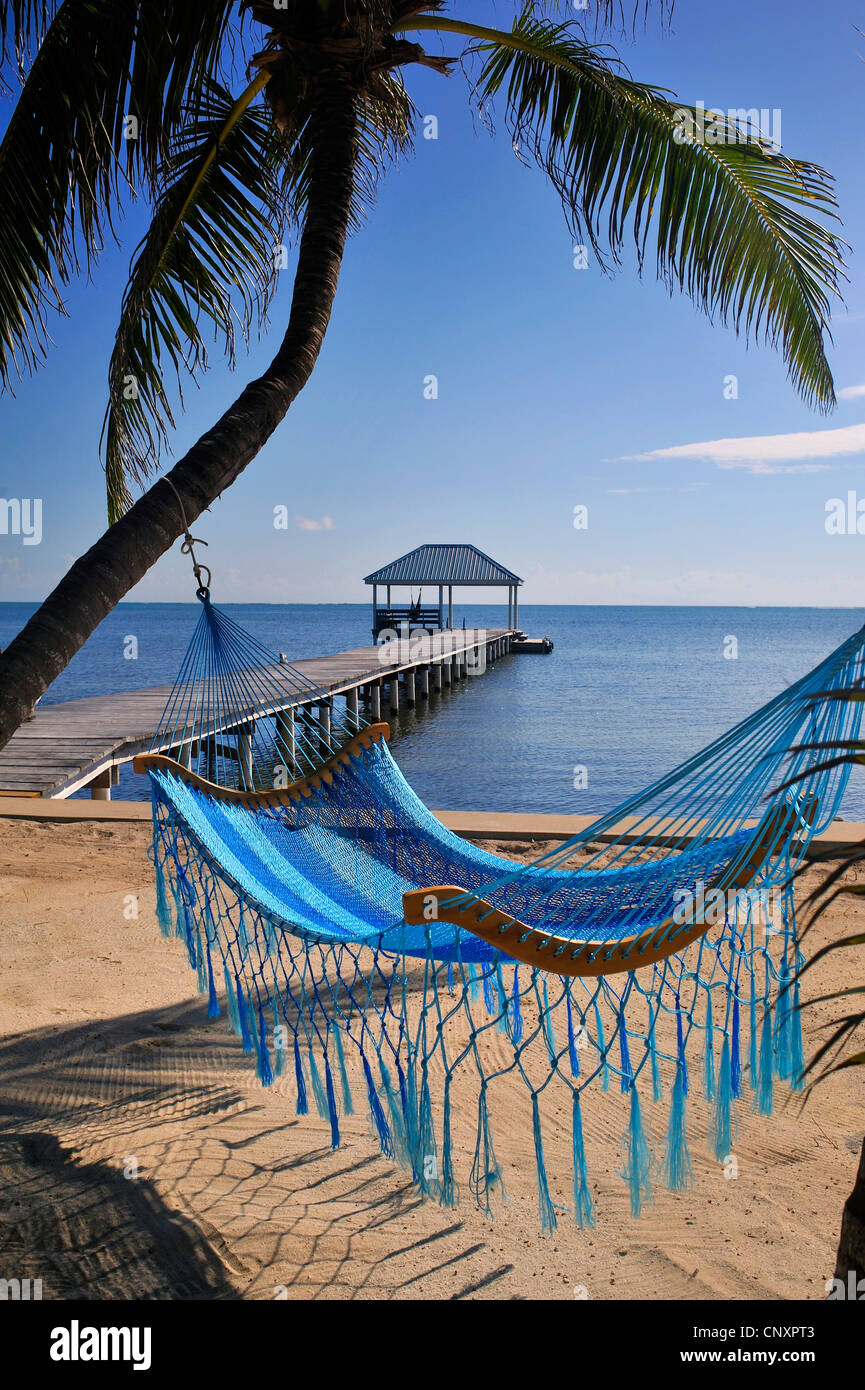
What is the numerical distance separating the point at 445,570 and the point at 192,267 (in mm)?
22248

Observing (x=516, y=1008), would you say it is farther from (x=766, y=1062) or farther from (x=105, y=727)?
(x=105, y=727)

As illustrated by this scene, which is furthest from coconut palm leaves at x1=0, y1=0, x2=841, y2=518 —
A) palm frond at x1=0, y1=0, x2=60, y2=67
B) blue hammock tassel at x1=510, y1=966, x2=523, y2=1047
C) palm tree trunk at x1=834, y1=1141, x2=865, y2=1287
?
palm tree trunk at x1=834, y1=1141, x2=865, y2=1287

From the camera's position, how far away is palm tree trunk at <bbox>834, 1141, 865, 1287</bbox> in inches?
43.5

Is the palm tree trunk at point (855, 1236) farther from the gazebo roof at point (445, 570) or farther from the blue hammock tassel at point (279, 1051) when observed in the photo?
the gazebo roof at point (445, 570)

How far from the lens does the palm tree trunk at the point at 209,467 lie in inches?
74.9

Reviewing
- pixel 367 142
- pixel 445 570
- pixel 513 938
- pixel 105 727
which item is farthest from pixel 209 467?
pixel 445 570

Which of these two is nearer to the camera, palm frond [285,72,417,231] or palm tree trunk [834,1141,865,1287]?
palm tree trunk [834,1141,865,1287]

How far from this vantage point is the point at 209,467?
2352 millimetres

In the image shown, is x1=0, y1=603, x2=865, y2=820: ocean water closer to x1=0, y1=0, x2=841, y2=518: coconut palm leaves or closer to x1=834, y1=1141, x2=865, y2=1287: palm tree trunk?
x1=834, y1=1141, x2=865, y2=1287: palm tree trunk

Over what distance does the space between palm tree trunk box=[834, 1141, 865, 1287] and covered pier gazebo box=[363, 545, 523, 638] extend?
2386 cm

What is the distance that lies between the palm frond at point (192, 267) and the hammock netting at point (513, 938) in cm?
97

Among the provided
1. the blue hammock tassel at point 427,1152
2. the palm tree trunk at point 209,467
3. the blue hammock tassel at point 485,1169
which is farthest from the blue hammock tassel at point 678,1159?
the palm tree trunk at point 209,467
